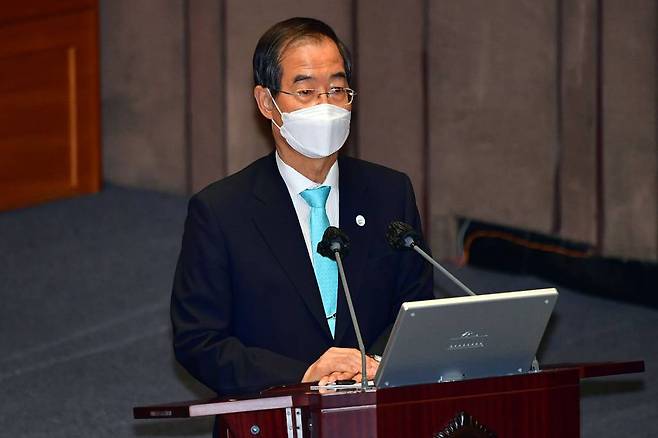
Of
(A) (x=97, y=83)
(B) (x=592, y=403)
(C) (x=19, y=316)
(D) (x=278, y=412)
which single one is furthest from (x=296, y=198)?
(A) (x=97, y=83)

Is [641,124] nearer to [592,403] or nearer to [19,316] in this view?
[592,403]

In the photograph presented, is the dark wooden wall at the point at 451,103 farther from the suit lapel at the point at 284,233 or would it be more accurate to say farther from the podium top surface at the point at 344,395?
the podium top surface at the point at 344,395

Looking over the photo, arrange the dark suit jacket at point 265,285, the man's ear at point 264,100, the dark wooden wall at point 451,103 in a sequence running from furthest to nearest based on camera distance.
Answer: the dark wooden wall at point 451,103 → the man's ear at point 264,100 → the dark suit jacket at point 265,285

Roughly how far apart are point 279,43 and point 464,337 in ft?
2.78

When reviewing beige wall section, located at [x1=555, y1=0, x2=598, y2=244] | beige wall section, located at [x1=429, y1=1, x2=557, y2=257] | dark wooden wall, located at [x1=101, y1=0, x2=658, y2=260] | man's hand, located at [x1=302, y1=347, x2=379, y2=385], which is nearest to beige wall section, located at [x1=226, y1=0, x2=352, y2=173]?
dark wooden wall, located at [x1=101, y1=0, x2=658, y2=260]

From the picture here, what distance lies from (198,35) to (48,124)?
865mm

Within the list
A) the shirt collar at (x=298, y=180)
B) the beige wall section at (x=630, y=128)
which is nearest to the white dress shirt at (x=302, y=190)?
the shirt collar at (x=298, y=180)

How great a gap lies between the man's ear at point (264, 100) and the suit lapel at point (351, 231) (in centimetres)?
21

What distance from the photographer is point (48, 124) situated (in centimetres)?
698

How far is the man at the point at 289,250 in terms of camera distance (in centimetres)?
297

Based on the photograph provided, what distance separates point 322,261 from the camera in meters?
3.07

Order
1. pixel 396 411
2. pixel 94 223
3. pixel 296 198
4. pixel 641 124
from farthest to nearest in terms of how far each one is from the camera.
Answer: pixel 94 223 → pixel 641 124 → pixel 296 198 → pixel 396 411

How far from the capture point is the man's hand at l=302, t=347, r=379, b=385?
2.73 meters

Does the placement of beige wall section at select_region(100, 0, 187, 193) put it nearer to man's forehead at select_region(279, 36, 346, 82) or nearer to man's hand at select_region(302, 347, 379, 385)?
man's forehead at select_region(279, 36, 346, 82)
